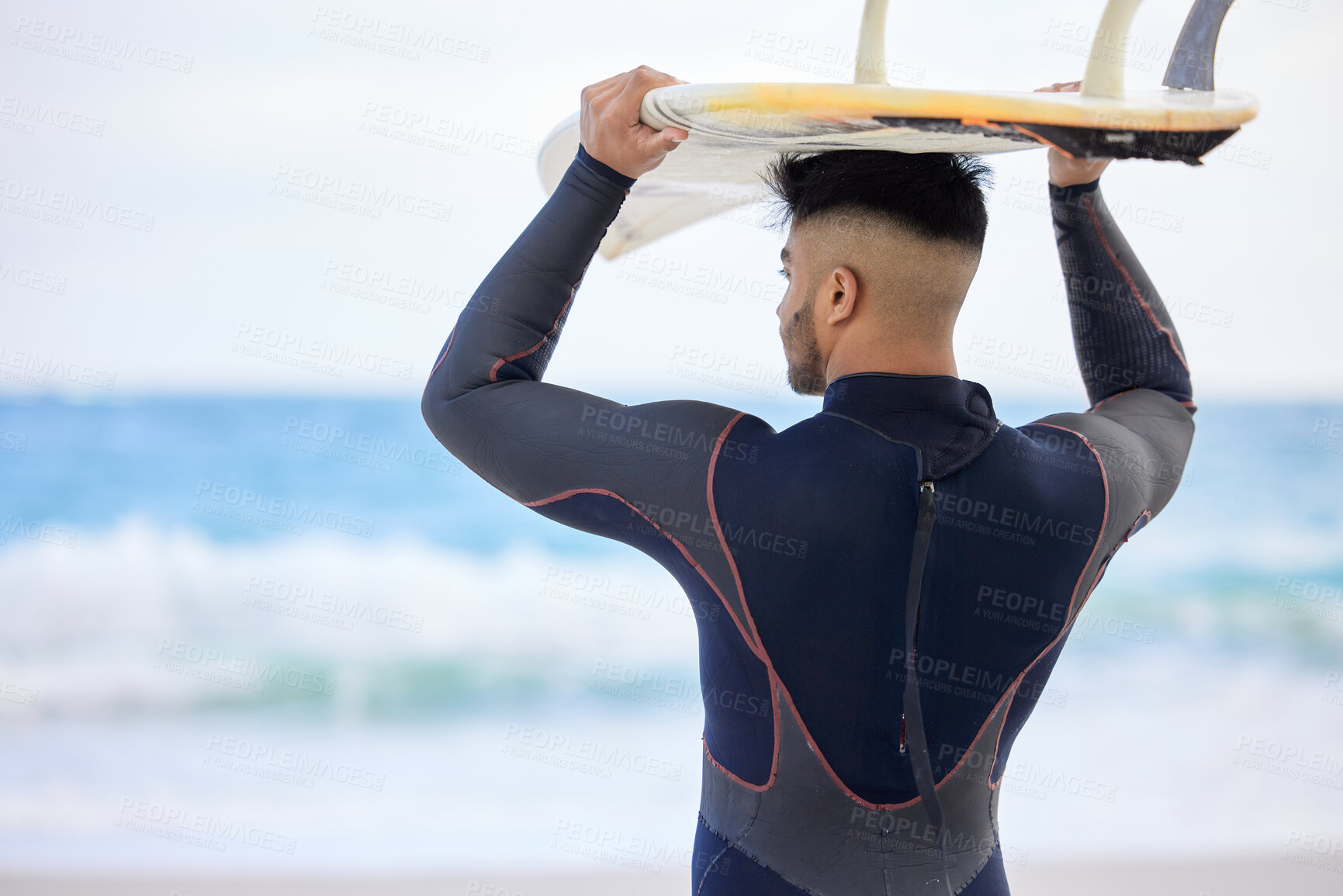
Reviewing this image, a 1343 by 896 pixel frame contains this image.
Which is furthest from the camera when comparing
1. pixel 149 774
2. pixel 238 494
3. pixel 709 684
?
pixel 238 494

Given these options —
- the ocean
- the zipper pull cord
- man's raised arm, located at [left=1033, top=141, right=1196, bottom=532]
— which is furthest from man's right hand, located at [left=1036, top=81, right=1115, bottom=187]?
the ocean

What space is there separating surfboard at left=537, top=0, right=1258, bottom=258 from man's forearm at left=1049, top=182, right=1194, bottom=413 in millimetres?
328

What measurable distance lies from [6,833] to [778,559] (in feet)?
12.8

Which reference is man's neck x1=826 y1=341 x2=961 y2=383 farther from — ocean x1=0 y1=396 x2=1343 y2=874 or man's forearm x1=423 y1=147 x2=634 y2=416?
ocean x1=0 y1=396 x2=1343 y2=874

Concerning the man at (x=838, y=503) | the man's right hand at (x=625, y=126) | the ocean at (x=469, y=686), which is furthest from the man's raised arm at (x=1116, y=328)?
the ocean at (x=469, y=686)

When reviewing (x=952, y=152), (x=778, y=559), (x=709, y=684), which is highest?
(x=952, y=152)

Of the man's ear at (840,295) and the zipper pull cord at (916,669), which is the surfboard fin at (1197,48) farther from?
the zipper pull cord at (916,669)

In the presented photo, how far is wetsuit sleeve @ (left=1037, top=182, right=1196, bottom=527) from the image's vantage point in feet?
4.34

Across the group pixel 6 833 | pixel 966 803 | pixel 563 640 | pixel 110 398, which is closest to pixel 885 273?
pixel 966 803

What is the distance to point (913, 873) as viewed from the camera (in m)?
1.12

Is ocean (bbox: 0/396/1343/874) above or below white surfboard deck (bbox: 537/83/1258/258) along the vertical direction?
below

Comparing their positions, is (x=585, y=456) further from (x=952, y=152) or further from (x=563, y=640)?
(x=563, y=640)

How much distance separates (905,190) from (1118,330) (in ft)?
1.57

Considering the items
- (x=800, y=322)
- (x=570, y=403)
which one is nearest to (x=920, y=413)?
(x=800, y=322)
